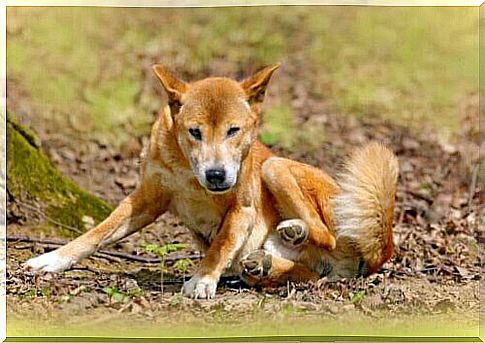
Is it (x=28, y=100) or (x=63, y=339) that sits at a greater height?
(x=28, y=100)

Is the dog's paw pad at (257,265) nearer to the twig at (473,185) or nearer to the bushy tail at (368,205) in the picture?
the bushy tail at (368,205)

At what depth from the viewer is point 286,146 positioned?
3.42m

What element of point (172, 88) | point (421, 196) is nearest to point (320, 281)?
point (172, 88)

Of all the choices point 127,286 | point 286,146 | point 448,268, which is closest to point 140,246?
point 127,286

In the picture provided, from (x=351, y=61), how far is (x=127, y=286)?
103cm

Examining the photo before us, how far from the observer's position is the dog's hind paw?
2494 millimetres

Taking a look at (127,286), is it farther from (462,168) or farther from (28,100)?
(462,168)

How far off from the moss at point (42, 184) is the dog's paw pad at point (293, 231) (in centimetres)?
75

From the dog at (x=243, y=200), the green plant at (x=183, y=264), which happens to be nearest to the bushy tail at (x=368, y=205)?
the dog at (x=243, y=200)

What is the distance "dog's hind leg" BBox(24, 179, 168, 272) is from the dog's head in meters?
0.19

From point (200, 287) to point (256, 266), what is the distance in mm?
170

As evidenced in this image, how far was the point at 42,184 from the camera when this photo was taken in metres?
2.98

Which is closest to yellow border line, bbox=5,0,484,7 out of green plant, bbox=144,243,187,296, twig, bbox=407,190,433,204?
green plant, bbox=144,243,187,296

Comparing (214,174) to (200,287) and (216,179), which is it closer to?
(216,179)
